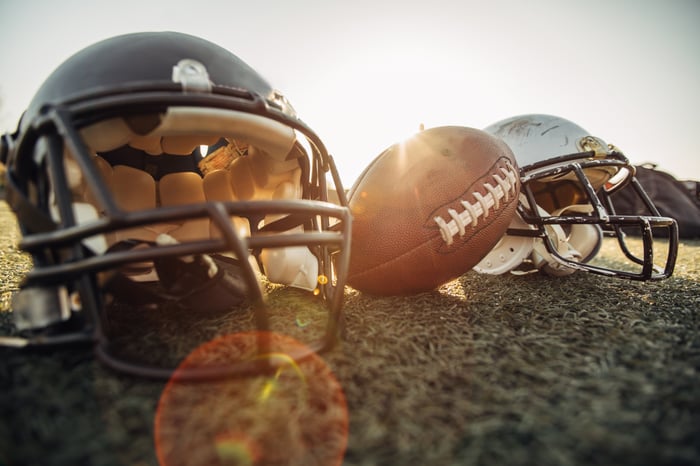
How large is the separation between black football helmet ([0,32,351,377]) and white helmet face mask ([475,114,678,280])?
956 mm

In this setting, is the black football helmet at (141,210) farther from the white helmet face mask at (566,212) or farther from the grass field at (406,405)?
the white helmet face mask at (566,212)

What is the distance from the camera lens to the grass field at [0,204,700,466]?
54cm

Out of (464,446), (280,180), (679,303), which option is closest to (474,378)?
(464,446)

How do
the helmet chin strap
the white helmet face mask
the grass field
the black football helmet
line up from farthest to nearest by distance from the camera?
1. the helmet chin strap
2. the white helmet face mask
3. the black football helmet
4. the grass field

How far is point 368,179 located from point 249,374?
32.4 inches

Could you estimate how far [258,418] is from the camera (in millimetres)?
625

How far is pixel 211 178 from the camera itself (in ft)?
5.01

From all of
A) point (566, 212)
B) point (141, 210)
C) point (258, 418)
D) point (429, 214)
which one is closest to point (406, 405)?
point (258, 418)

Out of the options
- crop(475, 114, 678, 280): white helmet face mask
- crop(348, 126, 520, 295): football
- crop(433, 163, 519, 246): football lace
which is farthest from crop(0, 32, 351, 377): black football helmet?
crop(475, 114, 678, 280): white helmet face mask

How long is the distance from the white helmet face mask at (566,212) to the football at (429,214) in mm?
356

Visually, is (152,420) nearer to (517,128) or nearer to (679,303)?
(679,303)

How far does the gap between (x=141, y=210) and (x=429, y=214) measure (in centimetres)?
87

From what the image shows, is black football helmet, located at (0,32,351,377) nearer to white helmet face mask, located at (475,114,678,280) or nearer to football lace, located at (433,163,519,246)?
football lace, located at (433,163,519,246)

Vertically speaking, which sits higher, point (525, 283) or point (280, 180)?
point (280, 180)
